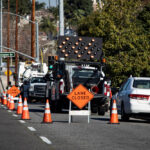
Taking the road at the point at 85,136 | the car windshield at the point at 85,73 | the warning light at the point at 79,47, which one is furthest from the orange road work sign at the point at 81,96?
the warning light at the point at 79,47

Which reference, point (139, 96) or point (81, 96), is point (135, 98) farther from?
point (81, 96)

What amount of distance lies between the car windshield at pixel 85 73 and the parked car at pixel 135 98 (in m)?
6.47

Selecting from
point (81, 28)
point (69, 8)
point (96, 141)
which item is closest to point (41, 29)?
point (69, 8)

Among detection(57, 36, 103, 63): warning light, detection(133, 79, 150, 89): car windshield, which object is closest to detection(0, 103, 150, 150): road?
detection(133, 79, 150, 89): car windshield

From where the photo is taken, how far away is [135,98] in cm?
2111

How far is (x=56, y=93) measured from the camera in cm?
2888

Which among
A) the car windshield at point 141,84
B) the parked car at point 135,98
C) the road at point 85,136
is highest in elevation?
the car windshield at point 141,84

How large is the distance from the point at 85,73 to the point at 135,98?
26.1 feet

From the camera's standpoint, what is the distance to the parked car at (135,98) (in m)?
20.9

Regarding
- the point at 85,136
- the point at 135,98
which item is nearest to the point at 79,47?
the point at 135,98

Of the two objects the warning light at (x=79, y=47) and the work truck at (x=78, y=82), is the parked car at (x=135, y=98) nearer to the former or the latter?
the work truck at (x=78, y=82)

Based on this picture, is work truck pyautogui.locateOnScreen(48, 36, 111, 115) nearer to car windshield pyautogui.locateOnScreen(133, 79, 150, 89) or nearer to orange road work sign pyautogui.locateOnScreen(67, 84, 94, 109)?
car windshield pyautogui.locateOnScreen(133, 79, 150, 89)

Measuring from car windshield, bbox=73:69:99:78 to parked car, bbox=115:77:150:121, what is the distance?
6469 millimetres

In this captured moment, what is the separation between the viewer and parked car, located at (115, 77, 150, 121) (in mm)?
20938
